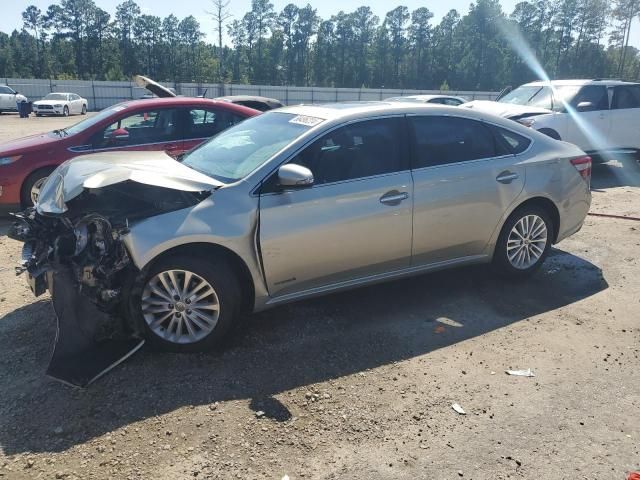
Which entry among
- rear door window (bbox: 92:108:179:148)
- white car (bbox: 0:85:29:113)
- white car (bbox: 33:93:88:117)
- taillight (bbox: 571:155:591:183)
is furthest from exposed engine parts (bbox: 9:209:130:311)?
white car (bbox: 0:85:29:113)

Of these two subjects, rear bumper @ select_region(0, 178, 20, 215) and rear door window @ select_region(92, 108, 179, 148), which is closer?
rear bumper @ select_region(0, 178, 20, 215)

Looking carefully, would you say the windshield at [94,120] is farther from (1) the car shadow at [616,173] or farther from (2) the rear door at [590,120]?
(1) the car shadow at [616,173]

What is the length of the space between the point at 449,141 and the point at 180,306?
8.57ft

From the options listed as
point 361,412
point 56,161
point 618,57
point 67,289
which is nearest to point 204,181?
point 67,289

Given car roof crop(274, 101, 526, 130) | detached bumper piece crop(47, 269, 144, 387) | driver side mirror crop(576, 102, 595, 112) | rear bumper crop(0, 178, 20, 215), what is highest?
driver side mirror crop(576, 102, 595, 112)

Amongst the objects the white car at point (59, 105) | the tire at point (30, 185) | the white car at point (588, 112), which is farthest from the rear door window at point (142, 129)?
the white car at point (59, 105)

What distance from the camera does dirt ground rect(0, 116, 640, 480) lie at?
109 inches

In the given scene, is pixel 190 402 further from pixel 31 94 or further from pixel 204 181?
pixel 31 94

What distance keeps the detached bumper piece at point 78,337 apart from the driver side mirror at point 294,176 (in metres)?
1.48

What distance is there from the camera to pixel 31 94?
40438mm

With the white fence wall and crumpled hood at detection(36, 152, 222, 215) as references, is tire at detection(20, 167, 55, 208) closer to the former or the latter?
crumpled hood at detection(36, 152, 222, 215)

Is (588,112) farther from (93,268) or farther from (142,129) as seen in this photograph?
(93,268)

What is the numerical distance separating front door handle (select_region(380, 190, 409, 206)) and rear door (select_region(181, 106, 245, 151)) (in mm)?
3981

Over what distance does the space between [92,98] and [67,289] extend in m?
41.8
